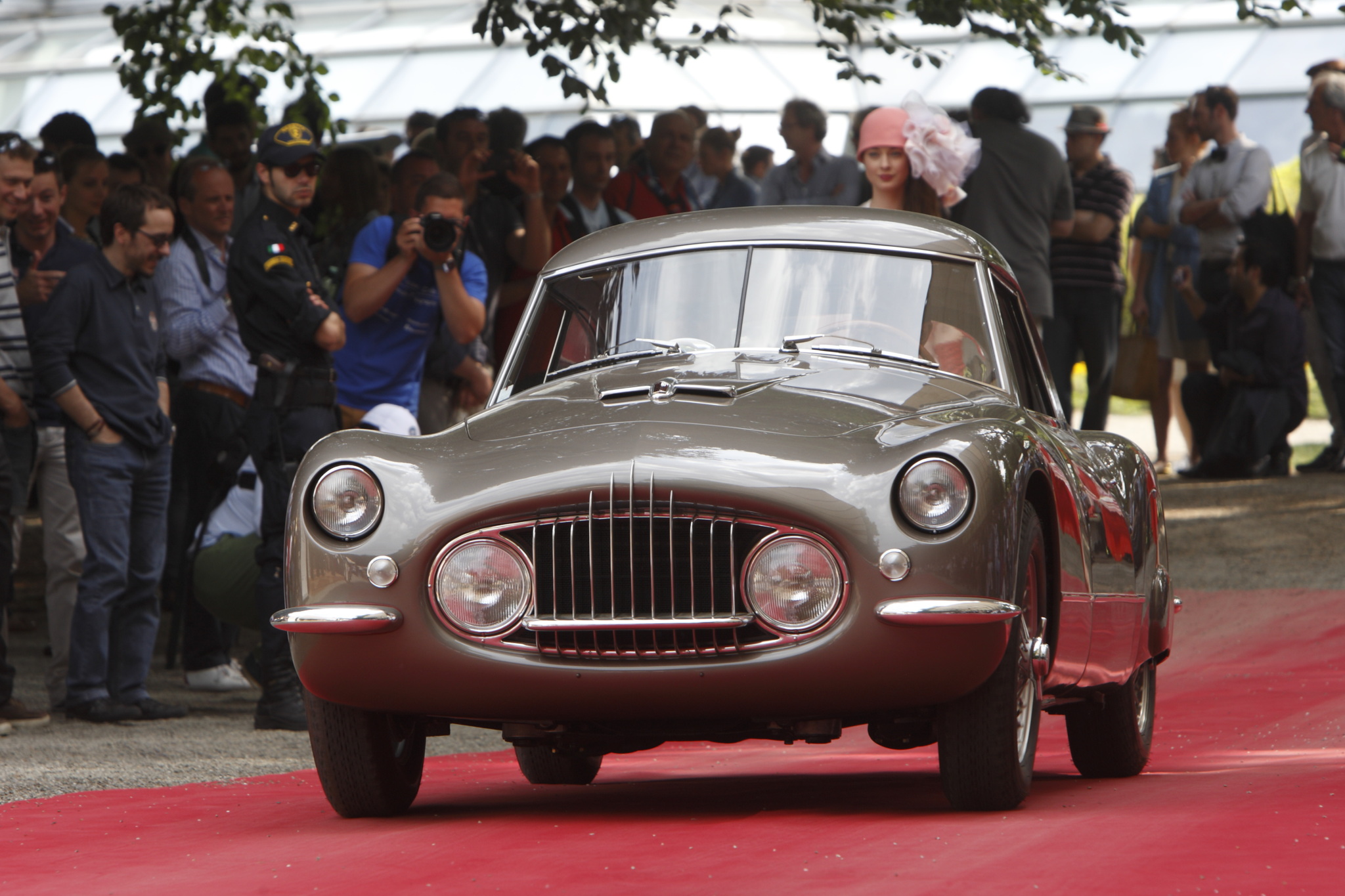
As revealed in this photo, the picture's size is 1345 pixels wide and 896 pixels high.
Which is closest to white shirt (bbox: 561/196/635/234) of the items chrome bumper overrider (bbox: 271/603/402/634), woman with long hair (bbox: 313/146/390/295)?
woman with long hair (bbox: 313/146/390/295)

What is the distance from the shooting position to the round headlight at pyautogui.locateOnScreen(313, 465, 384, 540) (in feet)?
15.4

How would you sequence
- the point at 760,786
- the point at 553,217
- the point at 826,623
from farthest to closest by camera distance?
1. the point at 553,217
2. the point at 760,786
3. the point at 826,623

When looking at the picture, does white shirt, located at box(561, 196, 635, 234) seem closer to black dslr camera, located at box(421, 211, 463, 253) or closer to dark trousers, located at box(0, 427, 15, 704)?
black dslr camera, located at box(421, 211, 463, 253)

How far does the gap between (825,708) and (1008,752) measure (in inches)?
18.1

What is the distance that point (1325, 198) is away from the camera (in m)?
14.6

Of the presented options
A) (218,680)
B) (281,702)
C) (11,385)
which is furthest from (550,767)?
(218,680)

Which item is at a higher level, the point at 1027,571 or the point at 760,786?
the point at 1027,571

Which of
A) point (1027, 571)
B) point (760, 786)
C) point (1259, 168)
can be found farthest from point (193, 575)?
point (1259, 168)

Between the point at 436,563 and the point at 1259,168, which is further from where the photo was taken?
the point at 1259,168

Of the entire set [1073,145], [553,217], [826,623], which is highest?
[1073,145]

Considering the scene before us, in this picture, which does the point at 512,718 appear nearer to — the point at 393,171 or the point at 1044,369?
the point at 1044,369

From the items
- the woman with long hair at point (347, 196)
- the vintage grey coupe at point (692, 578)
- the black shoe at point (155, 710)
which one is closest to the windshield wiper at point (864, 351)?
the vintage grey coupe at point (692, 578)

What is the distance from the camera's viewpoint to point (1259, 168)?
1452 cm

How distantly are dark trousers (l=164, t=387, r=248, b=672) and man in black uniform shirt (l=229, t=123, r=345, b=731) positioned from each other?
Answer: 1.21m
